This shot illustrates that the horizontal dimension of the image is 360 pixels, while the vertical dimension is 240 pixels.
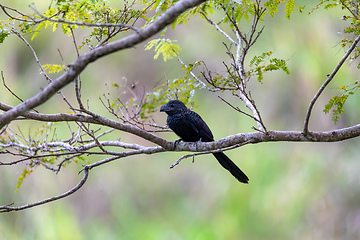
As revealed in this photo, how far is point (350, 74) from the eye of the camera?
7891mm

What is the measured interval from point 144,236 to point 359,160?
461 cm

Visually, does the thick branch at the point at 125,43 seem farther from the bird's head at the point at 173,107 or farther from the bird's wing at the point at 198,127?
the bird's wing at the point at 198,127

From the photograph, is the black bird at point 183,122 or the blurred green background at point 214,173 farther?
the blurred green background at point 214,173

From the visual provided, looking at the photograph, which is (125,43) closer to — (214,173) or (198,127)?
(198,127)

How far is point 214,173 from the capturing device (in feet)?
30.2

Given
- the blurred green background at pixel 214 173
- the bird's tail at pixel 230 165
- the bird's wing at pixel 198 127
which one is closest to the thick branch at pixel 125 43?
the bird's tail at pixel 230 165

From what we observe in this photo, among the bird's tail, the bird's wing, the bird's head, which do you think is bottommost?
the bird's tail

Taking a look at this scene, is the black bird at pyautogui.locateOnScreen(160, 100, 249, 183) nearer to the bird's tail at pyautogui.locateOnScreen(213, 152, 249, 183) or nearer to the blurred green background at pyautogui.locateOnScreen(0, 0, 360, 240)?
the bird's tail at pyautogui.locateOnScreen(213, 152, 249, 183)

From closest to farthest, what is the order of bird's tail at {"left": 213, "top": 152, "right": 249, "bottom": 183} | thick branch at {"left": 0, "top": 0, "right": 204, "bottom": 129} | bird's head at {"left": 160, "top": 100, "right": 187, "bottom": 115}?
thick branch at {"left": 0, "top": 0, "right": 204, "bottom": 129} < bird's tail at {"left": 213, "top": 152, "right": 249, "bottom": 183} < bird's head at {"left": 160, "top": 100, "right": 187, "bottom": 115}

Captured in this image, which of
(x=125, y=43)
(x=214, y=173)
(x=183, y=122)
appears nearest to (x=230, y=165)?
(x=183, y=122)

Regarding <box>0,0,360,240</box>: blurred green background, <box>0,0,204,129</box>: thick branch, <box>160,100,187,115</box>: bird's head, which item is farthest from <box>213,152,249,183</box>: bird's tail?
<box>0,0,360,240</box>: blurred green background

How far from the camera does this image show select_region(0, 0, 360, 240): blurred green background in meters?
8.16

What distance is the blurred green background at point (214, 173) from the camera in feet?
26.8

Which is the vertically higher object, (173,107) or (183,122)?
(173,107)
